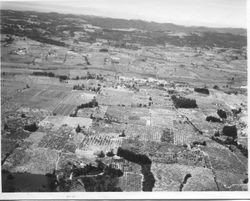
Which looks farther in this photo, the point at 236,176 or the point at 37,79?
the point at 37,79

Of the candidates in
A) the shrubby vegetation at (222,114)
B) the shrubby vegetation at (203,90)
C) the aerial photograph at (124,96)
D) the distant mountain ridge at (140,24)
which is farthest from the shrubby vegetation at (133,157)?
the distant mountain ridge at (140,24)

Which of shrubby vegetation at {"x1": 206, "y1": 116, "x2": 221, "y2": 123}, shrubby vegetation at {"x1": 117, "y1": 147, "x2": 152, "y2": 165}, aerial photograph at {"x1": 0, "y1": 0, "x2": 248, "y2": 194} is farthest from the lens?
shrubby vegetation at {"x1": 206, "y1": 116, "x2": 221, "y2": 123}

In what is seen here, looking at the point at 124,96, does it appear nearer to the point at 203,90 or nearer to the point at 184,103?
the point at 184,103

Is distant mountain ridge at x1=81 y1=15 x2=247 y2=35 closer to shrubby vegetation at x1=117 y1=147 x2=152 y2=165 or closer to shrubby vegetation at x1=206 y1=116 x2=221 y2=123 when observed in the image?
shrubby vegetation at x1=206 y1=116 x2=221 y2=123

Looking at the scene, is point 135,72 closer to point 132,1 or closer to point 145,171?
point 132,1

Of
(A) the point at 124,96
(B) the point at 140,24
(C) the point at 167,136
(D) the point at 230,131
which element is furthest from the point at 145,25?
(D) the point at 230,131

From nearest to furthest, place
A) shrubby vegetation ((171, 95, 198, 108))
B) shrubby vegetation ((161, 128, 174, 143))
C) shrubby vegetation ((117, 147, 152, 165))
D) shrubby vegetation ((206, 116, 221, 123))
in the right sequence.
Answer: shrubby vegetation ((117, 147, 152, 165)) → shrubby vegetation ((161, 128, 174, 143)) → shrubby vegetation ((206, 116, 221, 123)) → shrubby vegetation ((171, 95, 198, 108))

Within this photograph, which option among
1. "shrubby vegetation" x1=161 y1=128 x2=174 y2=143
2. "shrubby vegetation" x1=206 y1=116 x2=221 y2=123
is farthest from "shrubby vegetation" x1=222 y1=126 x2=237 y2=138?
"shrubby vegetation" x1=161 y1=128 x2=174 y2=143

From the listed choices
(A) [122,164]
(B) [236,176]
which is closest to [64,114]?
(A) [122,164]

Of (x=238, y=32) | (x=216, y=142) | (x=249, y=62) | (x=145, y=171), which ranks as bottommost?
(x=145, y=171)
